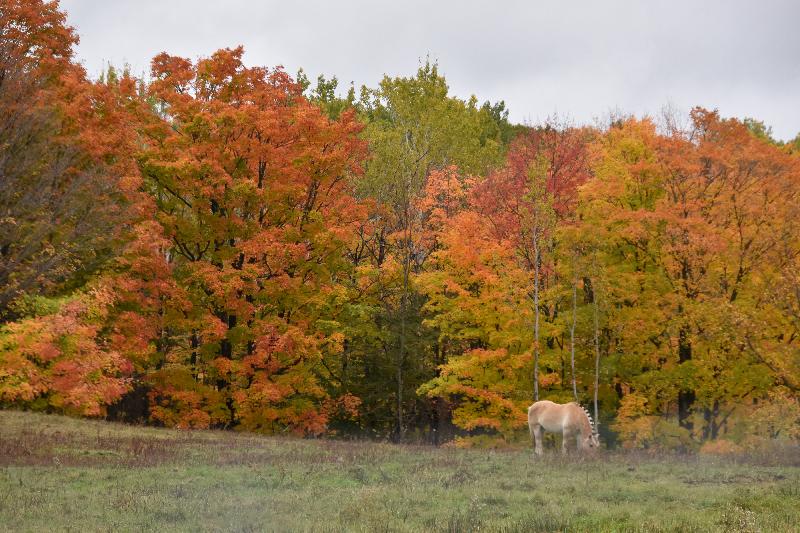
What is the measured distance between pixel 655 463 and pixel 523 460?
3.67 m

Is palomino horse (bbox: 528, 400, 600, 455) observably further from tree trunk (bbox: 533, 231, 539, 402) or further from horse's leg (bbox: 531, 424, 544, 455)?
tree trunk (bbox: 533, 231, 539, 402)

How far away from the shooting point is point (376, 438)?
1366 inches

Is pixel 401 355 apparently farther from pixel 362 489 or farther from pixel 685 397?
pixel 362 489

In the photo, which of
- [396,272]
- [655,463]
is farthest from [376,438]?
[655,463]

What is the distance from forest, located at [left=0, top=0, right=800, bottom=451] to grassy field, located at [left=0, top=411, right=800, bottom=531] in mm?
7093

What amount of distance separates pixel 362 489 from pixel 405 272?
2216 centimetres

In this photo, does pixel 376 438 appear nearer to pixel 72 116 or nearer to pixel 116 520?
pixel 72 116

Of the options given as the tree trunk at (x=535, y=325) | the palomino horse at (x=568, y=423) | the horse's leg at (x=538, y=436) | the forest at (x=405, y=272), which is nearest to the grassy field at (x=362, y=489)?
the palomino horse at (x=568, y=423)

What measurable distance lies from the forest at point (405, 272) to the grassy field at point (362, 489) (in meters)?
7.09

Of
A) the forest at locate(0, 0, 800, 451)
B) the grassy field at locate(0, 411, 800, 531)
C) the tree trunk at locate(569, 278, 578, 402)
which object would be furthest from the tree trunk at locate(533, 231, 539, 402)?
the grassy field at locate(0, 411, 800, 531)

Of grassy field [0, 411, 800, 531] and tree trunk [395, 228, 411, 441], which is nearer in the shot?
grassy field [0, 411, 800, 531]

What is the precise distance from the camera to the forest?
1077 inches

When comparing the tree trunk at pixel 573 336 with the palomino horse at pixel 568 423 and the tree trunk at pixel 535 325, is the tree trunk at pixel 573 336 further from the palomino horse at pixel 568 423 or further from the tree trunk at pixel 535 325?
the palomino horse at pixel 568 423

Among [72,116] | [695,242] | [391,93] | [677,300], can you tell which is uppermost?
[391,93]
